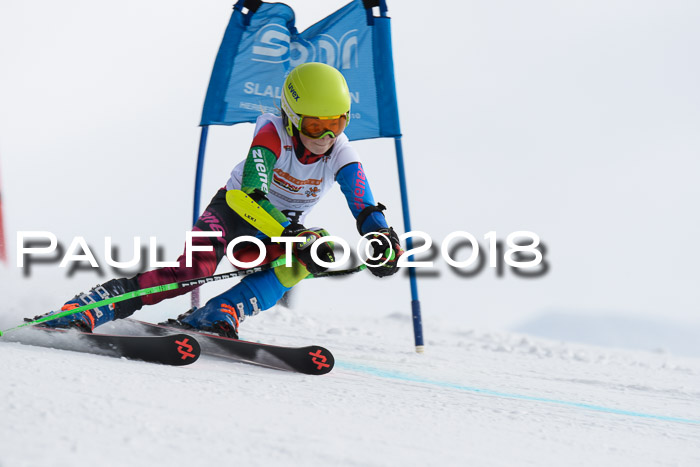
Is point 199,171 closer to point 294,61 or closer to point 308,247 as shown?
point 294,61

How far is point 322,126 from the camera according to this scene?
133 inches

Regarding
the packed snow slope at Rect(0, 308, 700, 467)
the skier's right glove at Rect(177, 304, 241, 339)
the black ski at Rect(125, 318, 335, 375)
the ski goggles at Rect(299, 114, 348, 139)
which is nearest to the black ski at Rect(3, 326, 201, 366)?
the packed snow slope at Rect(0, 308, 700, 467)

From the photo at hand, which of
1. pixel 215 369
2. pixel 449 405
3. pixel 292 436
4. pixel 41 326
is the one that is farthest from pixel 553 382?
pixel 41 326

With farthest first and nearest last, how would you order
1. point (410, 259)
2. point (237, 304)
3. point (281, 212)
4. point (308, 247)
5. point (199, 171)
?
point (199, 171), point (410, 259), point (281, 212), point (237, 304), point (308, 247)

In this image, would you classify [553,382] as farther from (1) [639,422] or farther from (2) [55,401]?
(2) [55,401]

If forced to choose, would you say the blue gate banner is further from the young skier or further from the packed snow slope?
the packed snow slope

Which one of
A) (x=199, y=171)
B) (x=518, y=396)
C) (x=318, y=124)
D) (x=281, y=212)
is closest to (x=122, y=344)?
(x=281, y=212)

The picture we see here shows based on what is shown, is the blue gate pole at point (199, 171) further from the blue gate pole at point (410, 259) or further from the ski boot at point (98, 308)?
the ski boot at point (98, 308)

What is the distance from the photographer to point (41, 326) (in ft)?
9.97

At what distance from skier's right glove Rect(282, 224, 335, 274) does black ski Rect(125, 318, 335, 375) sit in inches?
17.3

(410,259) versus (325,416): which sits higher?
(410,259)

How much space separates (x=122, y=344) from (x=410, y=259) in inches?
91.1

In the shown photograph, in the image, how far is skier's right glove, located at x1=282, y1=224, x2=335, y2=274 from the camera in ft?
10.2

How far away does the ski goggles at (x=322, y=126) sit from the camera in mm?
3365
